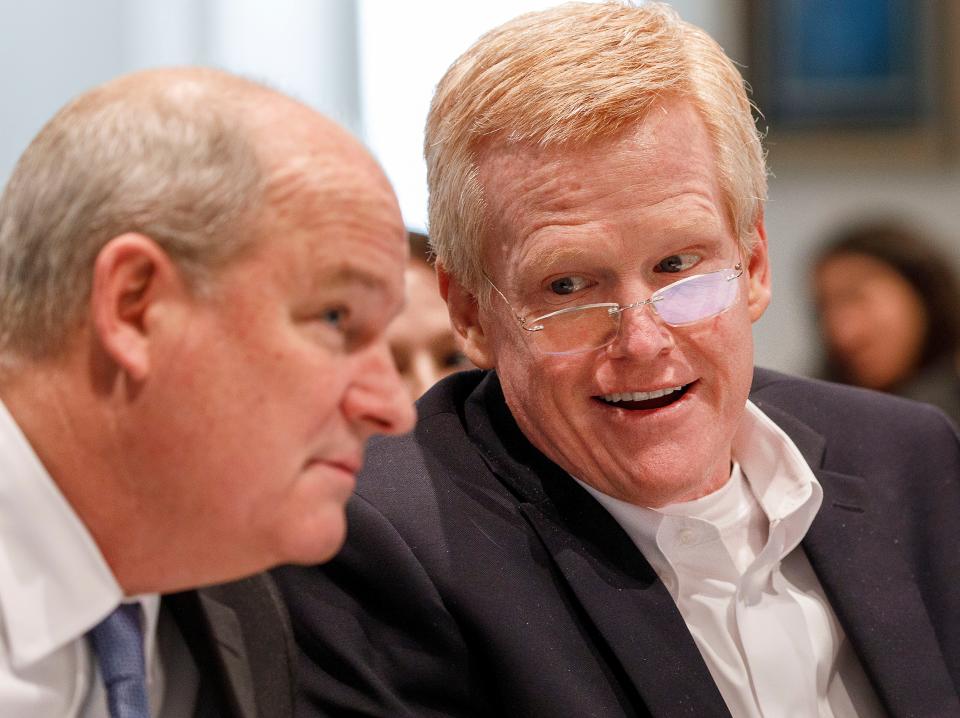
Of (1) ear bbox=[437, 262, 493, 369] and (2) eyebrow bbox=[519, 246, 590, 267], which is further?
(1) ear bbox=[437, 262, 493, 369]

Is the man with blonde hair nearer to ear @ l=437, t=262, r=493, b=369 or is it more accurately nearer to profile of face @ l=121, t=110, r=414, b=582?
ear @ l=437, t=262, r=493, b=369

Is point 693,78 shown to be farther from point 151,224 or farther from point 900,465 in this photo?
point 151,224

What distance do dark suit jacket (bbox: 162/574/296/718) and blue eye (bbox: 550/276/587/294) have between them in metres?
0.57

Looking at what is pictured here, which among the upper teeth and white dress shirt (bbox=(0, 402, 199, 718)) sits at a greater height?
white dress shirt (bbox=(0, 402, 199, 718))

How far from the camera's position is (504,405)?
6.63 ft

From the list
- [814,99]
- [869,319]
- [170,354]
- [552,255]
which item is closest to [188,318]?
Result: [170,354]

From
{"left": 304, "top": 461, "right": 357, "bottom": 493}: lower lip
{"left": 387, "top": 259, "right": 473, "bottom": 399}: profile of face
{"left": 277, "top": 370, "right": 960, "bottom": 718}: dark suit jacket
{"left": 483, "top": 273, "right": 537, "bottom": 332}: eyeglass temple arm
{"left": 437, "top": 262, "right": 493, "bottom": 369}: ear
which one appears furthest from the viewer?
{"left": 387, "top": 259, "right": 473, "bottom": 399}: profile of face

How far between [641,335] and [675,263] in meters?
0.13

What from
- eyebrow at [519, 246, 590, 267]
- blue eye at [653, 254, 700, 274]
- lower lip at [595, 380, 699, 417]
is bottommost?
lower lip at [595, 380, 699, 417]

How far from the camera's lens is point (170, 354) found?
1253 mm

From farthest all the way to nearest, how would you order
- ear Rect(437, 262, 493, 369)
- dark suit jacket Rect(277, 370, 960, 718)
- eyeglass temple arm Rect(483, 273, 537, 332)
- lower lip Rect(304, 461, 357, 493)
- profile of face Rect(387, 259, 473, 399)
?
profile of face Rect(387, 259, 473, 399) < ear Rect(437, 262, 493, 369) < eyeglass temple arm Rect(483, 273, 537, 332) < dark suit jacket Rect(277, 370, 960, 718) < lower lip Rect(304, 461, 357, 493)

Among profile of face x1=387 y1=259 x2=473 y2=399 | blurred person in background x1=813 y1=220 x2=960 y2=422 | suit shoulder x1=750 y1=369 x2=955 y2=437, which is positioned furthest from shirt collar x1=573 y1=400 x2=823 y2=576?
blurred person in background x1=813 y1=220 x2=960 y2=422

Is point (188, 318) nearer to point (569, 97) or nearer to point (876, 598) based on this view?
point (569, 97)

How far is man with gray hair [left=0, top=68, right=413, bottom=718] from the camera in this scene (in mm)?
1259
